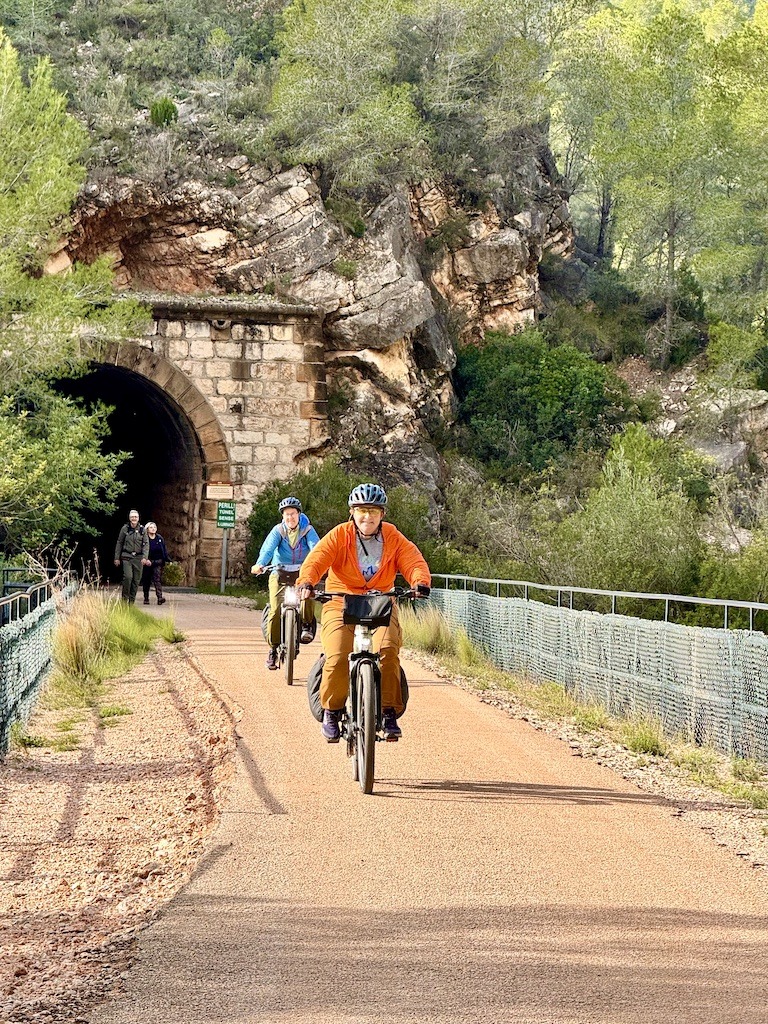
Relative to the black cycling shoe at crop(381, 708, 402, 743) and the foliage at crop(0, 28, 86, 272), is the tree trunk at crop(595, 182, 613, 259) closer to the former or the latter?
the foliage at crop(0, 28, 86, 272)

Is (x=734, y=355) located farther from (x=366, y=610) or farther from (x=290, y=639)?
(x=366, y=610)

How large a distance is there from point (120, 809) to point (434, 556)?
17942 mm

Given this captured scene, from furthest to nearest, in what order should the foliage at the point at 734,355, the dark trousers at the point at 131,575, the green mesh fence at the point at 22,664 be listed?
1. the foliage at the point at 734,355
2. the dark trousers at the point at 131,575
3. the green mesh fence at the point at 22,664

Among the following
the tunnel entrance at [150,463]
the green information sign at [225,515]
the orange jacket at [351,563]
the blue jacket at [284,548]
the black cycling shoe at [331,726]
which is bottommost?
the black cycling shoe at [331,726]

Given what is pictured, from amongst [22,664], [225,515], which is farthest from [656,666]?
[225,515]

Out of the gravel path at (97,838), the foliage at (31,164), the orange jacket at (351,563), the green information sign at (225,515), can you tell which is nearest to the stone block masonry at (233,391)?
the green information sign at (225,515)

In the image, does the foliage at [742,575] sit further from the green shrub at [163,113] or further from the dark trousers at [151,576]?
the green shrub at [163,113]

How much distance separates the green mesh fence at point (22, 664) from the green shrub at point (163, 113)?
23.0m

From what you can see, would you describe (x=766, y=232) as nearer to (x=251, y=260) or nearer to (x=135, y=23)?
(x=251, y=260)

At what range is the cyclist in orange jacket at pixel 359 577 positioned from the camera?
28.4ft

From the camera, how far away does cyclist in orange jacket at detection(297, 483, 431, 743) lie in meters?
8.66

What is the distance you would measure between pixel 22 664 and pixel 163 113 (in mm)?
26257

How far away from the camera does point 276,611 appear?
14266mm

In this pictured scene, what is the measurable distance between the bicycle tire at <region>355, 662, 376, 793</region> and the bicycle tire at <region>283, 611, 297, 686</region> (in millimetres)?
5433
